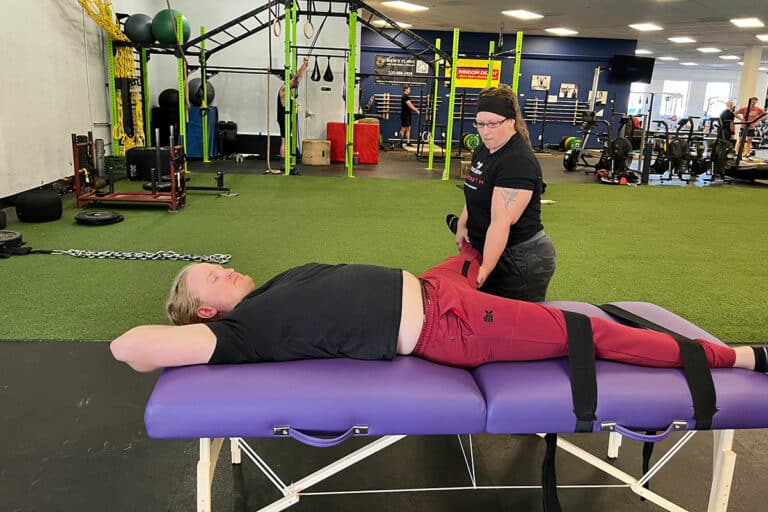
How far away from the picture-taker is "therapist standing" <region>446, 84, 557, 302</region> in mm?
2113

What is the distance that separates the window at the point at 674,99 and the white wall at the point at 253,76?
21.5m

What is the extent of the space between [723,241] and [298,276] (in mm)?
4923

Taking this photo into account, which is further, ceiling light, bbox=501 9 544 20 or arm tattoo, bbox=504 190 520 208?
ceiling light, bbox=501 9 544 20

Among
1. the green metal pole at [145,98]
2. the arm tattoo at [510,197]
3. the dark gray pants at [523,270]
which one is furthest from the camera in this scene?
the green metal pole at [145,98]

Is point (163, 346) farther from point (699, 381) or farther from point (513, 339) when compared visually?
point (699, 381)

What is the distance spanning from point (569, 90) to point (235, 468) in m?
16.4

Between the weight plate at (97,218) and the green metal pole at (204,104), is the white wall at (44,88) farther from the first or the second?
the green metal pole at (204,104)

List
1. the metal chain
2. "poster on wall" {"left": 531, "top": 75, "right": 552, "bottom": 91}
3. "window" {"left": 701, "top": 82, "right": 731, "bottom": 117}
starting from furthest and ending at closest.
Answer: "window" {"left": 701, "top": 82, "right": 731, "bottom": 117} → "poster on wall" {"left": 531, "top": 75, "right": 552, "bottom": 91} → the metal chain

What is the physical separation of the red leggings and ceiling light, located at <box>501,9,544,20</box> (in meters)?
11.8

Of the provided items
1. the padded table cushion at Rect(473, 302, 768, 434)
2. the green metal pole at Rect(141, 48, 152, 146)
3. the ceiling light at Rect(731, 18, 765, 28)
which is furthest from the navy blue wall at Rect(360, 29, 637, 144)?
the padded table cushion at Rect(473, 302, 768, 434)

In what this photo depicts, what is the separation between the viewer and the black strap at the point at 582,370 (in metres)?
1.41

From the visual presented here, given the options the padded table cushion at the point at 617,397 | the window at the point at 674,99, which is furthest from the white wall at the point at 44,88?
the window at the point at 674,99

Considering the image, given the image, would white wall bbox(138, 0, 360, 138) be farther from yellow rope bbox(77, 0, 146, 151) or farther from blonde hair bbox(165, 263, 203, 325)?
blonde hair bbox(165, 263, 203, 325)

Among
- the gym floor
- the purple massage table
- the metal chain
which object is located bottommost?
the gym floor
